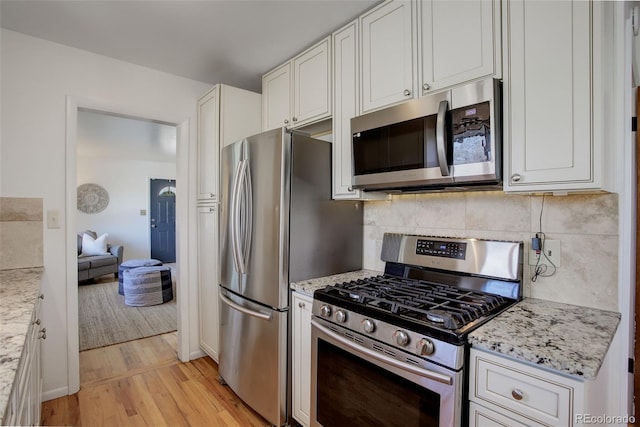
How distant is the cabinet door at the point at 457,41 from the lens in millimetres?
1336

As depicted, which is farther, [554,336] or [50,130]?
[50,130]

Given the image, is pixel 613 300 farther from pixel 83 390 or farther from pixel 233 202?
pixel 83 390

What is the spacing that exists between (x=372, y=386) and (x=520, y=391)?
567 millimetres

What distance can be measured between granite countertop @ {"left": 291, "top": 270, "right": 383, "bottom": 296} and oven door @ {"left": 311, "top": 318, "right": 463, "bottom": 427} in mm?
176

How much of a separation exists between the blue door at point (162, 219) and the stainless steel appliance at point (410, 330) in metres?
6.53

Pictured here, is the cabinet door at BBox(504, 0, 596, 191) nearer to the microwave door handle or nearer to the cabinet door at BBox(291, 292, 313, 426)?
the microwave door handle

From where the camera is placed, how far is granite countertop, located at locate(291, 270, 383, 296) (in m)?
1.74

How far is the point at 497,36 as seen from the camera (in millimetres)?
1314

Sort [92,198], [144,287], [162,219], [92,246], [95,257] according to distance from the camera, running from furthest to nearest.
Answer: [162,219], [92,198], [92,246], [95,257], [144,287]

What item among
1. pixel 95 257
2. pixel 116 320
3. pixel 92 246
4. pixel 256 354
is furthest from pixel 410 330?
pixel 92 246

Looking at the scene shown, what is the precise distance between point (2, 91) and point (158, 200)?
5316 mm

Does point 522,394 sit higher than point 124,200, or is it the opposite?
point 124,200

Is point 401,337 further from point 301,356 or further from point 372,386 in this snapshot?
point 301,356

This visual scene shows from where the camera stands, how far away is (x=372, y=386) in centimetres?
134
